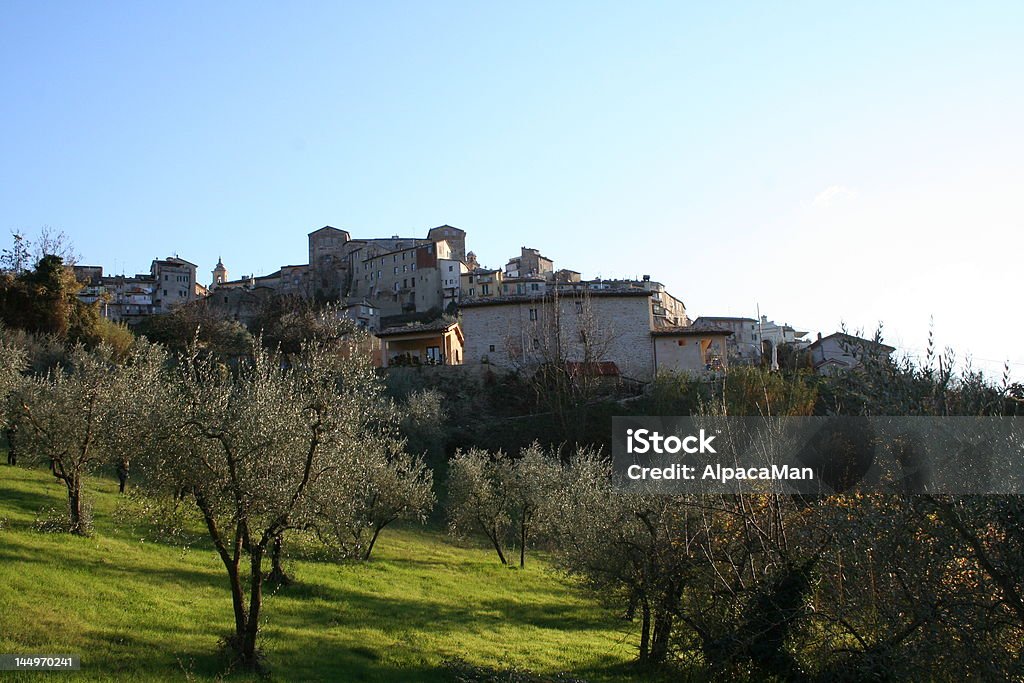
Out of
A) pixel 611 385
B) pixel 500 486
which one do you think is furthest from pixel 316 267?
pixel 500 486

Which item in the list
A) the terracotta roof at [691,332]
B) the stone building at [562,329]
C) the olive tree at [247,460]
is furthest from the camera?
the terracotta roof at [691,332]

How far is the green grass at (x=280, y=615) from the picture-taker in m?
15.4

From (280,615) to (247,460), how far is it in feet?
21.9

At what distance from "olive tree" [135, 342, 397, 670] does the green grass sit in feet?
5.87

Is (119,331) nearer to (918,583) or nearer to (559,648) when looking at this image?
(559,648)

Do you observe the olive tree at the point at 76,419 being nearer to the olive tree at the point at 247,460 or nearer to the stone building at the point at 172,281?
the olive tree at the point at 247,460

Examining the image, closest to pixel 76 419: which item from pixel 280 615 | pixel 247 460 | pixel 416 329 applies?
pixel 280 615

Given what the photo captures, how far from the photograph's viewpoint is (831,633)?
11.8m

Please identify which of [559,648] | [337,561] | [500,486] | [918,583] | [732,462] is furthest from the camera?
[500,486]

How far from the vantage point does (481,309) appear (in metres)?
59.0

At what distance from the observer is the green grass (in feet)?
50.4

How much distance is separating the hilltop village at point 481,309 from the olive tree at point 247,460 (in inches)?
367

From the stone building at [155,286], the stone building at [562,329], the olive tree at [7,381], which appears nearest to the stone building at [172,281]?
the stone building at [155,286]

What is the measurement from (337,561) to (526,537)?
934 cm
